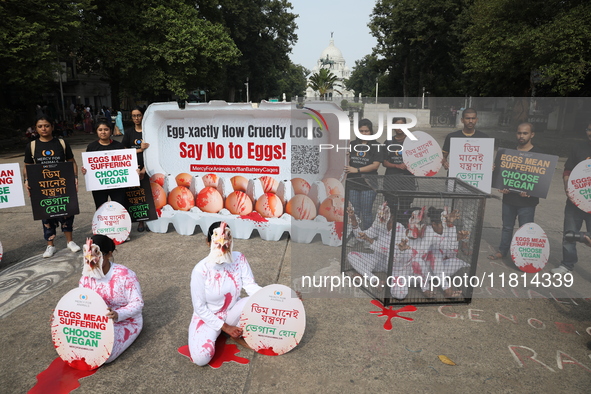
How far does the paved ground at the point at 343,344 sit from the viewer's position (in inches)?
128

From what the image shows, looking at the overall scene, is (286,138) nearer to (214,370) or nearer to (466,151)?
(466,151)

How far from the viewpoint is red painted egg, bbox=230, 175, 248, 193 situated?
6504mm

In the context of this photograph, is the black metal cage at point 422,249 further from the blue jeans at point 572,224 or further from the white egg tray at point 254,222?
the blue jeans at point 572,224

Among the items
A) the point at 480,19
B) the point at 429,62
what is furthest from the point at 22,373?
the point at 429,62

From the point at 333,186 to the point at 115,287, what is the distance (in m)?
3.36

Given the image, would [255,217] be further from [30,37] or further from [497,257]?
[30,37]

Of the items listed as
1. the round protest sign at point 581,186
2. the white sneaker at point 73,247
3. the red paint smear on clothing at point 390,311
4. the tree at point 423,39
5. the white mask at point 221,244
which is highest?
the tree at point 423,39

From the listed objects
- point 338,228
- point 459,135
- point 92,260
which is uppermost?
point 459,135

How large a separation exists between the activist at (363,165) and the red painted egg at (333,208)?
383 mm

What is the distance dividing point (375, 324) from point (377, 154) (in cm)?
258

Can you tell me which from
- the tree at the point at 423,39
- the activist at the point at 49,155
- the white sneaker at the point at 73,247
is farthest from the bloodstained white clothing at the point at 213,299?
the tree at the point at 423,39

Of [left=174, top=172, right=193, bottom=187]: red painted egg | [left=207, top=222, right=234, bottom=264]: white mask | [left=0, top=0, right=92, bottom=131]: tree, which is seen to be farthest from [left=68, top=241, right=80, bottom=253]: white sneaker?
[left=0, top=0, right=92, bottom=131]: tree

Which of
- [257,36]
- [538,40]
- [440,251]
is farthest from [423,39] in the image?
[440,251]

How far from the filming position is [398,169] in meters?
5.94
